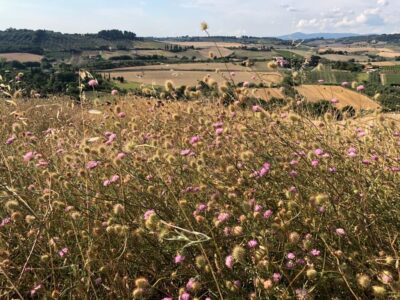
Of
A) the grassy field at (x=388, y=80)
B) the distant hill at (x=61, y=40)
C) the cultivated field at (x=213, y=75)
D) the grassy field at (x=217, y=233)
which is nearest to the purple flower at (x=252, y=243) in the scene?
the grassy field at (x=217, y=233)

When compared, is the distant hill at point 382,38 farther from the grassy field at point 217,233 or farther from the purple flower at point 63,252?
the purple flower at point 63,252

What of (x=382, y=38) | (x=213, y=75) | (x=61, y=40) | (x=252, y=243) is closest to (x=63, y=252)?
(x=252, y=243)

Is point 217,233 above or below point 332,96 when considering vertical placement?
below

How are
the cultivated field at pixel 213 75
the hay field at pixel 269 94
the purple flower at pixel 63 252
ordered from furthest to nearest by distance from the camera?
1. the hay field at pixel 269 94
2. the cultivated field at pixel 213 75
3. the purple flower at pixel 63 252

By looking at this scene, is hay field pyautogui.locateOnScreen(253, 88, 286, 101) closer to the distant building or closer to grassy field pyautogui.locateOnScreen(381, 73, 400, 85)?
the distant building

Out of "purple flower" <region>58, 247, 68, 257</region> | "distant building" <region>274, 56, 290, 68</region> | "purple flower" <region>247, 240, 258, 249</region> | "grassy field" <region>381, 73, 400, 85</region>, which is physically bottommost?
"purple flower" <region>58, 247, 68, 257</region>

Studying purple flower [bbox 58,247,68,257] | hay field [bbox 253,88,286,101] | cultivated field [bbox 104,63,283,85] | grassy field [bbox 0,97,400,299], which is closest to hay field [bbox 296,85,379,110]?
hay field [bbox 253,88,286,101]

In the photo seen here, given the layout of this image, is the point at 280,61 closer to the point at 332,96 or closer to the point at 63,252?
the point at 332,96

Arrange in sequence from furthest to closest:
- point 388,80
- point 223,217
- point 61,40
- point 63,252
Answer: point 61,40
point 388,80
point 63,252
point 223,217

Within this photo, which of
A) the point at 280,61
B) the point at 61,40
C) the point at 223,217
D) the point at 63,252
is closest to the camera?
the point at 223,217

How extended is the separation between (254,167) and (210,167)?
17.2 inches

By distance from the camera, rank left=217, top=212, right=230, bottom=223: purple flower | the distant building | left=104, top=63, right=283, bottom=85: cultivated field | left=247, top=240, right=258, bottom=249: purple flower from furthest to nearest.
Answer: left=104, top=63, right=283, bottom=85: cultivated field < the distant building < left=217, top=212, right=230, bottom=223: purple flower < left=247, top=240, right=258, bottom=249: purple flower

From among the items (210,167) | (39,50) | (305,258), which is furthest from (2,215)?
(39,50)

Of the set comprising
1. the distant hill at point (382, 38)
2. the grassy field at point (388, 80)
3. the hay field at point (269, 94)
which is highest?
the distant hill at point (382, 38)
